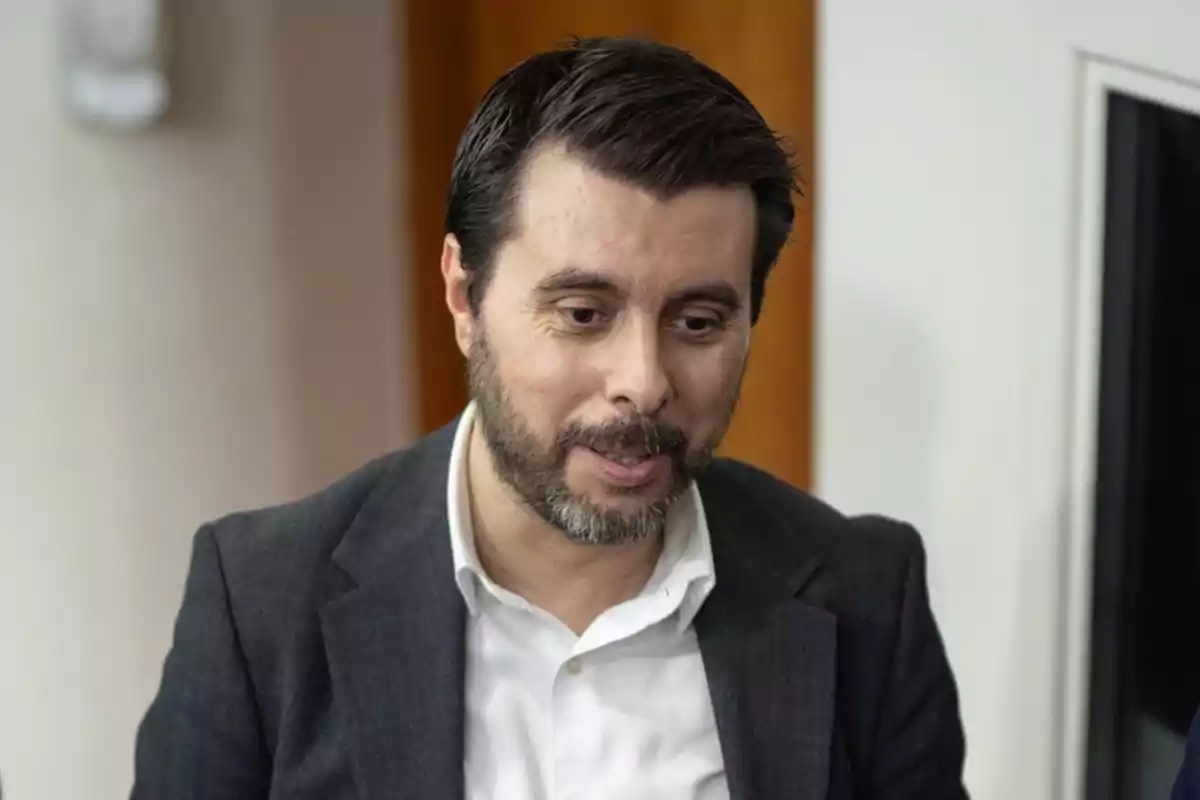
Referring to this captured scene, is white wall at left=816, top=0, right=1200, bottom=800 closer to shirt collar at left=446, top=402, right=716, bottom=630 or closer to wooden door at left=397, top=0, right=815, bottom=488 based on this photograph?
wooden door at left=397, top=0, right=815, bottom=488

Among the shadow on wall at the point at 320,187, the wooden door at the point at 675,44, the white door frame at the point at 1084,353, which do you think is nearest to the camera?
the white door frame at the point at 1084,353

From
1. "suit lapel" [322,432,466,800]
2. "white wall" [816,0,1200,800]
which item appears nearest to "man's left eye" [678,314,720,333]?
"suit lapel" [322,432,466,800]

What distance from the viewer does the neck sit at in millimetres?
1041

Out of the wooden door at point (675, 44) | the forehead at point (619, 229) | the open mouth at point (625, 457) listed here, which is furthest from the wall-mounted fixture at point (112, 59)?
the open mouth at point (625, 457)

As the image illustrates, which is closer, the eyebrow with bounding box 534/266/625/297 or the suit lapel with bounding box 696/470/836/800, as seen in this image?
the eyebrow with bounding box 534/266/625/297

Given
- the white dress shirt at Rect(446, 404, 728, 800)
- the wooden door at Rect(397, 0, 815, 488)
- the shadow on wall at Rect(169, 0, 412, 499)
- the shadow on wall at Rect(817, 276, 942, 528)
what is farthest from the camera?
the shadow on wall at Rect(169, 0, 412, 499)

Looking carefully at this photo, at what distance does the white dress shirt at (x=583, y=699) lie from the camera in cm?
100

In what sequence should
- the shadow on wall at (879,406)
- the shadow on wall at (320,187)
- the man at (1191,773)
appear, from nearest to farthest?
1. the man at (1191,773)
2. the shadow on wall at (879,406)
3. the shadow on wall at (320,187)

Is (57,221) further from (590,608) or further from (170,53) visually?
(590,608)

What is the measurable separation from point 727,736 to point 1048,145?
1.90 ft

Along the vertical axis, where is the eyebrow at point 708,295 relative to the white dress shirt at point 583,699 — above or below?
above

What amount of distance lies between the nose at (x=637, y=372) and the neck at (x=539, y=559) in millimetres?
157

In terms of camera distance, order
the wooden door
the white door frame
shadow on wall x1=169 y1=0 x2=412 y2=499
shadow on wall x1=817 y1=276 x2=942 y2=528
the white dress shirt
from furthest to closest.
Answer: shadow on wall x1=169 y1=0 x2=412 y2=499 → the wooden door → shadow on wall x1=817 y1=276 x2=942 y2=528 → the white door frame → the white dress shirt

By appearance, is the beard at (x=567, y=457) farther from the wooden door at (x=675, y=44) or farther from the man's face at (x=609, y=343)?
the wooden door at (x=675, y=44)
